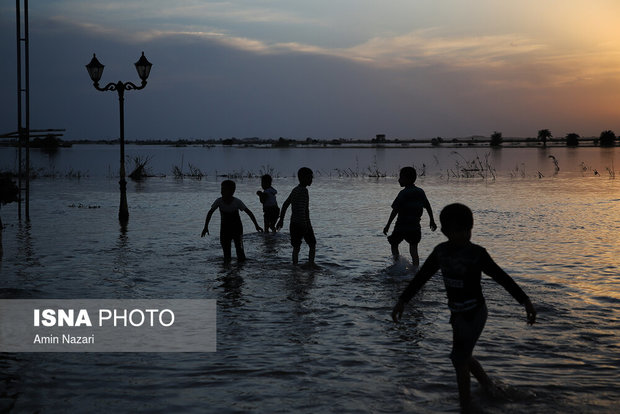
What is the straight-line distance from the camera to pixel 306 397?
18.1ft

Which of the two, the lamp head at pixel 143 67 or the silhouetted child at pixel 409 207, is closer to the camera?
the silhouetted child at pixel 409 207

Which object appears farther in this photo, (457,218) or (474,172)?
(474,172)

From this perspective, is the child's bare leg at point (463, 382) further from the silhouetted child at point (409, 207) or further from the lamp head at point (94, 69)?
the lamp head at point (94, 69)

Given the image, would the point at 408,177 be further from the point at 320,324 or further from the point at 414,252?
the point at 320,324

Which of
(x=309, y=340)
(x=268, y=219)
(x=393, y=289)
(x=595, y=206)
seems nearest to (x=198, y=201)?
(x=268, y=219)

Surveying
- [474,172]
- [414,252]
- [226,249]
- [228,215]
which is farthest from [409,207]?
[474,172]

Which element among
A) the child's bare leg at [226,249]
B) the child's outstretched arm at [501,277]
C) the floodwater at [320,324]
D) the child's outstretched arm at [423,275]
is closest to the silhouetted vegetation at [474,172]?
the floodwater at [320,324]

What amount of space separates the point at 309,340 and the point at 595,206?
64.5ft

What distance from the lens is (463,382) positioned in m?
5.03

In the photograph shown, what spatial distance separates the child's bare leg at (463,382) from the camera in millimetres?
4977

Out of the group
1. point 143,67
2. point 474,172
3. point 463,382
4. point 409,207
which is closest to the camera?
point 463,382

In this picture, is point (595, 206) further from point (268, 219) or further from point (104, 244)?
point (104, 244)

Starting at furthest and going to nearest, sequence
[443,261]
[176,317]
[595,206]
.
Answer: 1. [595,206]
2. [176,317]
3. [443,261]

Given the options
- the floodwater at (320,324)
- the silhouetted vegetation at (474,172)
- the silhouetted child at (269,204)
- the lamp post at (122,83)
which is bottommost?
the floodwater at (320,324)
